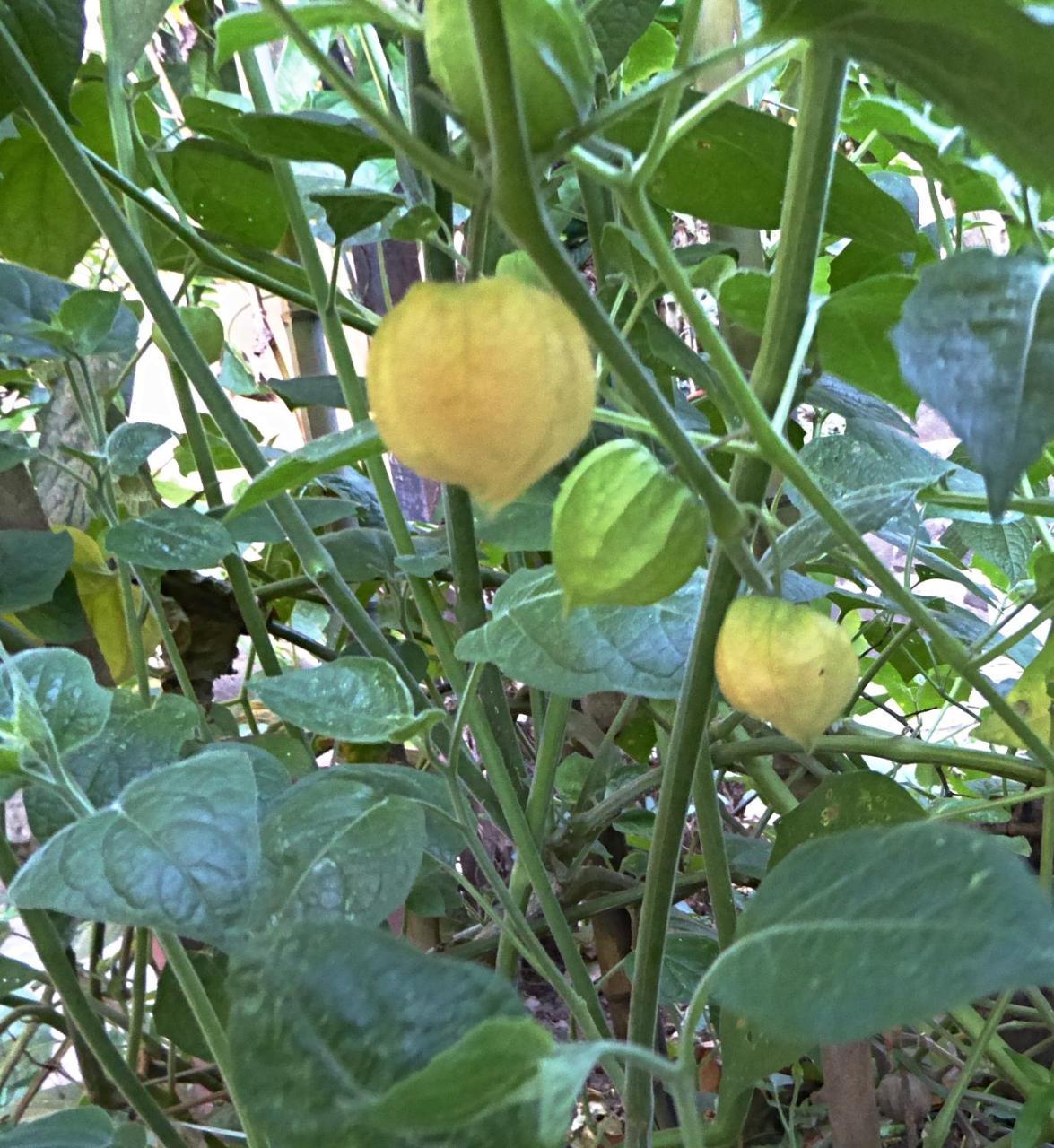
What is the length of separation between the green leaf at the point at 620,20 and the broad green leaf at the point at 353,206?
0.32 feet

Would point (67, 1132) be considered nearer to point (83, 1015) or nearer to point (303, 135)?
point (83, 1015)

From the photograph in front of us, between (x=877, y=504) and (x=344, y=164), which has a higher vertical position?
(x=344, y=164)

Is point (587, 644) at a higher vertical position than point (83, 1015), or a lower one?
higher

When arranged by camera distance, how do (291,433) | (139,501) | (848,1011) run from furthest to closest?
(291,433) → (139,501) → (848,1011)

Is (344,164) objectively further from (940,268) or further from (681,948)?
(681,948)

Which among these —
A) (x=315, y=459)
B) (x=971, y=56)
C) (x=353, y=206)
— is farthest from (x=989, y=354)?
(x=353, y=206)

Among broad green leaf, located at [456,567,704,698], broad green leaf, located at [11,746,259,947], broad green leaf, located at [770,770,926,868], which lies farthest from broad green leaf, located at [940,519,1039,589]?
broad green leaf, located at [11,746,259,947]

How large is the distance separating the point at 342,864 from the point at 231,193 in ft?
1.28

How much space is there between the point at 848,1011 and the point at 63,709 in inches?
11.8

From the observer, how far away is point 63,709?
0.36m

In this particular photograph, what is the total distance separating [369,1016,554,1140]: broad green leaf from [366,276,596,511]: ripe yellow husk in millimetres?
92

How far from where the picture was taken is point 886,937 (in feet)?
0.51

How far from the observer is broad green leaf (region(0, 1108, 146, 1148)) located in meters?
0.35

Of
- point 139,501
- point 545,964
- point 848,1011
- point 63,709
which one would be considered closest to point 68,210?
point 139,501
